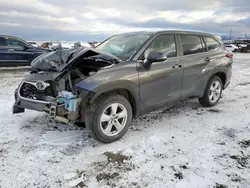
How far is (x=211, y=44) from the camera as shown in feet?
17.1

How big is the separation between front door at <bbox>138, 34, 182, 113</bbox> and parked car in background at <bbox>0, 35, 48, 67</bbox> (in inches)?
310

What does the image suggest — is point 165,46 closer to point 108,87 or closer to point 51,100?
point 108,87

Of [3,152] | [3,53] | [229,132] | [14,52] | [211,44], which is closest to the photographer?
[3,152]

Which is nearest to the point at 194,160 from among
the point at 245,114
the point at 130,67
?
the point at 130,67

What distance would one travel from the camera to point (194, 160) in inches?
119

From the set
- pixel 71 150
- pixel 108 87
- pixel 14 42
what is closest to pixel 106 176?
pixel 71 150

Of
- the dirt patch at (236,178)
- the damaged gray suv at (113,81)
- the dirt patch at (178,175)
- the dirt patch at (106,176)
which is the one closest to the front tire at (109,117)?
the damaged gray suv at (113,81)

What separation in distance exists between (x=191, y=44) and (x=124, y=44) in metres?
1.45

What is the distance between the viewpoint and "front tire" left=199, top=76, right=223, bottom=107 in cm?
508

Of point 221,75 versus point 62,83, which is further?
point 221,75

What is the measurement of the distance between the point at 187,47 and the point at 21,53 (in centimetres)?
806

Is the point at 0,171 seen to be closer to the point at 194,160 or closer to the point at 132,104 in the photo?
the point at 132,104

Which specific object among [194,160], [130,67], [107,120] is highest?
[130,67]

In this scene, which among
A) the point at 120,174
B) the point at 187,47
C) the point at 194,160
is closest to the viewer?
the point at 120,174
